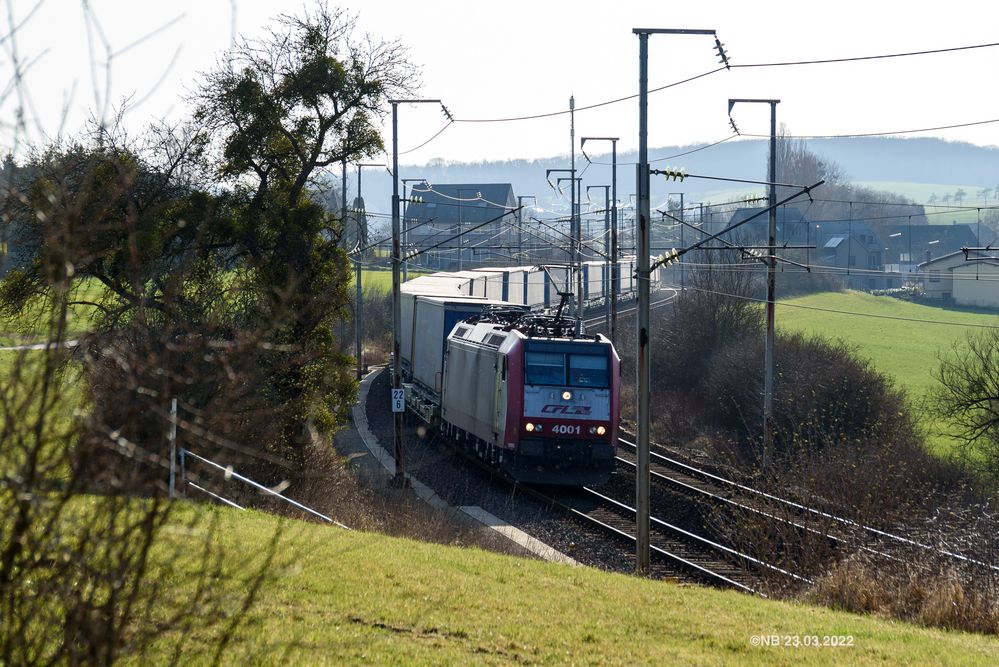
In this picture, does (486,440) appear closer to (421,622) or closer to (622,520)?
(622,520)

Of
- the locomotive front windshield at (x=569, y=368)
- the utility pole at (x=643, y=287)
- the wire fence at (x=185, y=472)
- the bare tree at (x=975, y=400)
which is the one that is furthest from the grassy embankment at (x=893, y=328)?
the wire fence at (x=185, y=472)

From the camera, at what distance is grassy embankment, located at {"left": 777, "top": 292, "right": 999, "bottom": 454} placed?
155ft

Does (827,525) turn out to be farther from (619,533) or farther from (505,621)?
(505,621)

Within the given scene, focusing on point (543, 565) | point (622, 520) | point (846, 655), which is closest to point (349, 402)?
point (622, 520)

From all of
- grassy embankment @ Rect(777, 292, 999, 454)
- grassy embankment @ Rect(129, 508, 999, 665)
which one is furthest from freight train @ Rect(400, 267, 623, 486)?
grassy embankment @ Rect(777, 292, 999, 454)

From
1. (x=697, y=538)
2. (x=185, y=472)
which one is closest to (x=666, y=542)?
(x=697, y=538)

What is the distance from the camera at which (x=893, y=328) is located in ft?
204

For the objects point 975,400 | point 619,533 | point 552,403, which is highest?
point 552,403

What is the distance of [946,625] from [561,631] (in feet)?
17.6

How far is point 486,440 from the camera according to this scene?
76.0 feet

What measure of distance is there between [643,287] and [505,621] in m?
8.00

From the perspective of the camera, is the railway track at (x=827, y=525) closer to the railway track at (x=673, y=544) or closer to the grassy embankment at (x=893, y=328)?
the railway track at (x=673, y=544)

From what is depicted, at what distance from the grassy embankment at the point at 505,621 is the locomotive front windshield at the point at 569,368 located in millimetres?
9132

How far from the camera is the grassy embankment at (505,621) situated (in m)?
7.91
